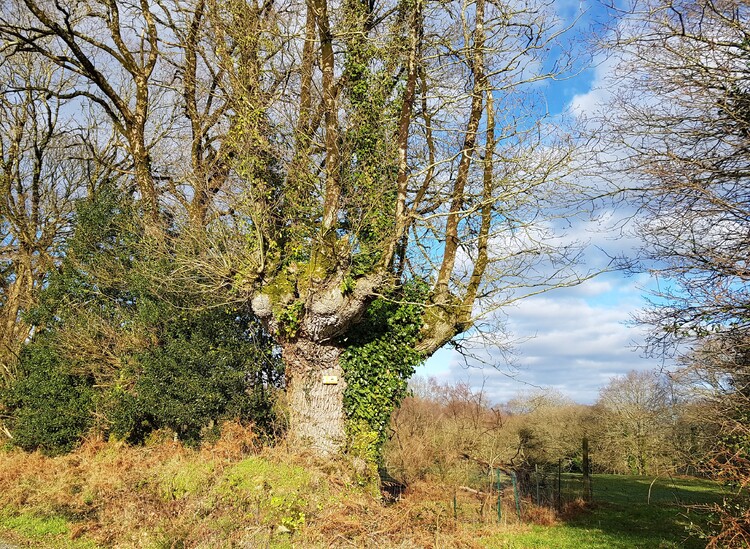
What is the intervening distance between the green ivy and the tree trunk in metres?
0.21

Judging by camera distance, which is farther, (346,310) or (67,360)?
(67,360)

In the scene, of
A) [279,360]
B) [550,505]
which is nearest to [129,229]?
[279,360]

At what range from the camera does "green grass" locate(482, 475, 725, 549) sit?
1034 cm

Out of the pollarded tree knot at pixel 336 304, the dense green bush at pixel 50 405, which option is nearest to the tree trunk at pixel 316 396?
the pollarded tree knot at pixel 336 304

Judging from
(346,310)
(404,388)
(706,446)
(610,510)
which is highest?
(346,310)

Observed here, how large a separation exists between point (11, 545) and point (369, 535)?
18.2 feet

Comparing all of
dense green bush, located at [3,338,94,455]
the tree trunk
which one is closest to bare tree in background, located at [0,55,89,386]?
dense green bush, located at [3,338,94,455]

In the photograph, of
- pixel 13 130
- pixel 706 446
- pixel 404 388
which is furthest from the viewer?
pixel 13 130

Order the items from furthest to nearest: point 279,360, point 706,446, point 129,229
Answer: point 129,229 < point 279,360 < point 706,446

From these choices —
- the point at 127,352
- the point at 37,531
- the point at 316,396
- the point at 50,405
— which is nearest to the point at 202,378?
the point at 127,352

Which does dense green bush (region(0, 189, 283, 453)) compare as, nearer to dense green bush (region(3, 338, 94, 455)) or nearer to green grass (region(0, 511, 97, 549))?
dense green bush (region(3, 338, 94, 455))

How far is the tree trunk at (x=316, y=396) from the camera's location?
31.4 feet

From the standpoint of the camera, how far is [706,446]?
7.42 metres

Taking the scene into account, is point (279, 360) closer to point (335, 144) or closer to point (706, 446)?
point (335, 144)
